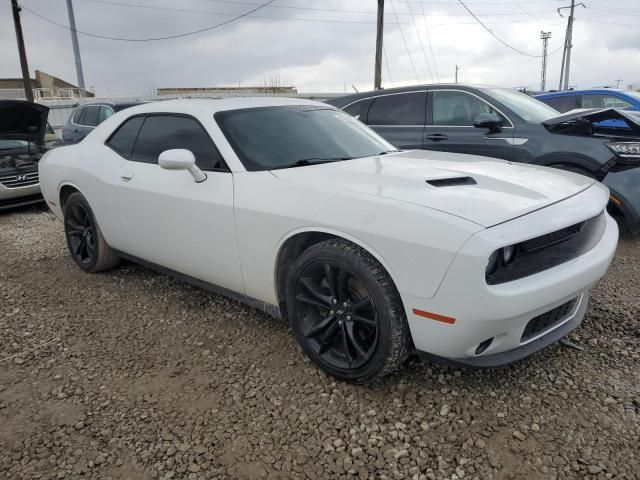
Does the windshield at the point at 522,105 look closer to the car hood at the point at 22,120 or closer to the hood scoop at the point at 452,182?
the hood scoop at the point at 452,182

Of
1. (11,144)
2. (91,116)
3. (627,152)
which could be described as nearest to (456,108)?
(627,152)

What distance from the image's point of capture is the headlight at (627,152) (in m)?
4.59

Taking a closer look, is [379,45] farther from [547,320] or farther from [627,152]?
[547,320]

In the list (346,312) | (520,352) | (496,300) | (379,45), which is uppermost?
(379,45)

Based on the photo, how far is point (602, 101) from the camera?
341 inches

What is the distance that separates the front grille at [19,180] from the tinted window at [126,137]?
4.00 m

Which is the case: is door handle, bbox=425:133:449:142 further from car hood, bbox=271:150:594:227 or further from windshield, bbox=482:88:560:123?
car hood, bbox=271:150:594:227

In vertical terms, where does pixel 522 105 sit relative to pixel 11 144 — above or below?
above

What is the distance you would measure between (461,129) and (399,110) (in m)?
0.87

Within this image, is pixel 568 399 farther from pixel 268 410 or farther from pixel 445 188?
pixel 268 410

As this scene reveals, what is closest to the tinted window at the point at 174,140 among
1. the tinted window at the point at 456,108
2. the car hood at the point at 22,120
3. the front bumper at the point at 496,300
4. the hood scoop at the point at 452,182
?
the hood scoop at the point at 452,182

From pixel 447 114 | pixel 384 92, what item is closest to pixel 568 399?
pixel 447 114

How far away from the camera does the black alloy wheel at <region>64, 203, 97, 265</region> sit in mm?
4312

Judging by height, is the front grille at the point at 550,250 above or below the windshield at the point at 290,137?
below
